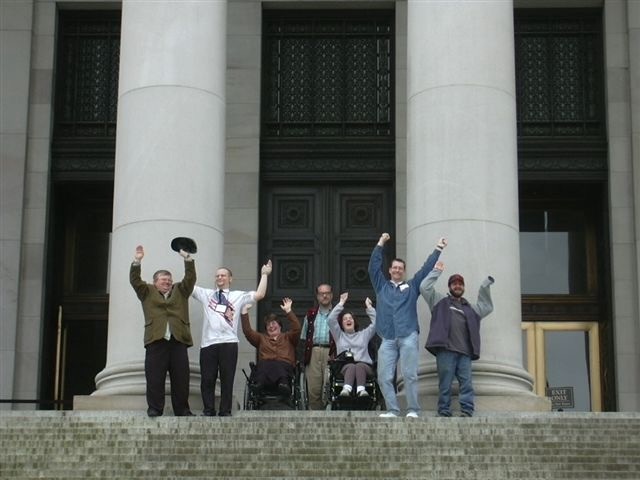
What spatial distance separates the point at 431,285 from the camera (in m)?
21.8

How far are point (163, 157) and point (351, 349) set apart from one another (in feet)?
12.6

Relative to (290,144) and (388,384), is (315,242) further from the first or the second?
(388,384)

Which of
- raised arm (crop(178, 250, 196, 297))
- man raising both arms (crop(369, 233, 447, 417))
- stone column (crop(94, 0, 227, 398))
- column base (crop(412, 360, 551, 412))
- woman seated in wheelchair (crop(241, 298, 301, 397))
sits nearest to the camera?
man raising both arms (crop(369, 233, 447, 417))

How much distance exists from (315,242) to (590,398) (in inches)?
235

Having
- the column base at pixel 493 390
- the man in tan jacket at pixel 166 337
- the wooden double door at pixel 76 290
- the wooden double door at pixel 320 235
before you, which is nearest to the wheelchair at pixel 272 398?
the column base at pixel 493 390

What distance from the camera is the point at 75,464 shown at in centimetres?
1794

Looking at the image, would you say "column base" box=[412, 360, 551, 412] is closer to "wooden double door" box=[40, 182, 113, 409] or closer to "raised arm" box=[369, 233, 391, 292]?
"raised arm" box=[369, 233, 391, 292]

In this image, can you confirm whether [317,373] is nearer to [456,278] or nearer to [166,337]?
[456,278]

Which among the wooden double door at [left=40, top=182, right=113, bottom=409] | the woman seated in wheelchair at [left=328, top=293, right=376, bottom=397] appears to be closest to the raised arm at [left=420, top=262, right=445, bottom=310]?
the woman seated in wheelchair at [left=328, top=293, right=376, bottom=397]

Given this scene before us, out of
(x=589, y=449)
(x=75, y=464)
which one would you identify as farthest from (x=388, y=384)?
(x=75, y=464)

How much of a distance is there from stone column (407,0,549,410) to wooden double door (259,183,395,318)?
7.13 meters

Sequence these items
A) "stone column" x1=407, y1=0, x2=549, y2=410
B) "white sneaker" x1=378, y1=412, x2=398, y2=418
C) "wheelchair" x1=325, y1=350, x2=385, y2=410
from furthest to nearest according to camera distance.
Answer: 1. "stone column" x1=407, y1=0, x2=549, y2=410
2. "wheelchair" x1=325, y1=350, x2=385, y2=410
3. "white sneaker" x1=378, y1=412, x2=398, y2=418

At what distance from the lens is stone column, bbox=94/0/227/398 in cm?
2269

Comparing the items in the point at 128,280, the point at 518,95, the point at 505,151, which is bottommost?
the point at 128,280
